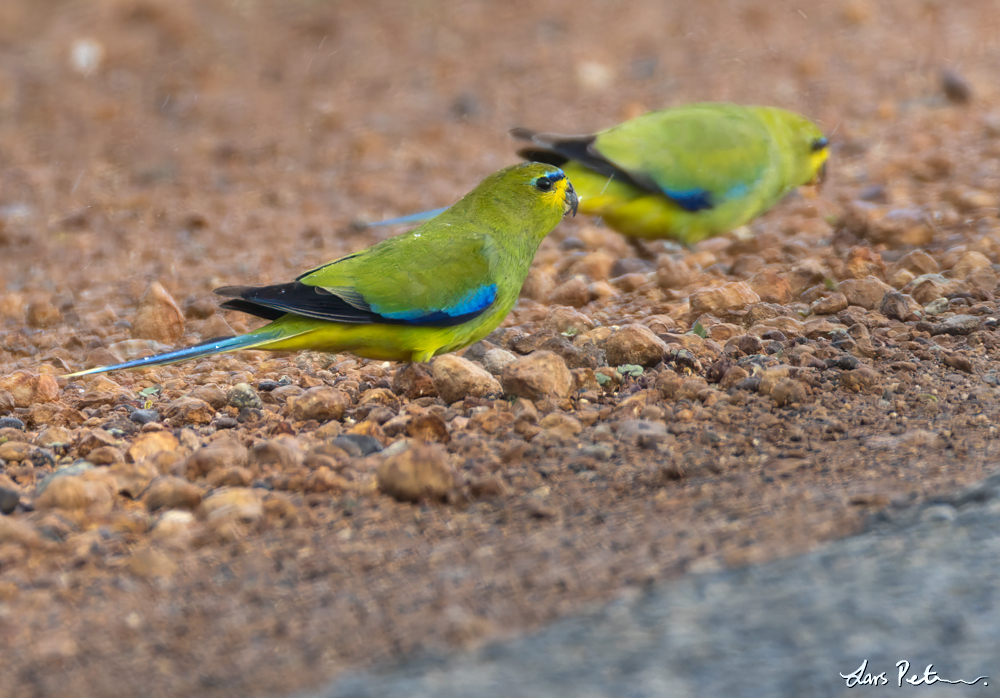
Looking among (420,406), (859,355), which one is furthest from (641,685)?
(859,355)

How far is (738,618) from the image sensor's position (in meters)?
1.94

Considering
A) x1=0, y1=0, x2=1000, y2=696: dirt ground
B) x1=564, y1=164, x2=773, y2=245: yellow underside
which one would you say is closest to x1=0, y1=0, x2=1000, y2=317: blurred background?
x1=0, y1=0, x2=1000, y2=696: dirt ground

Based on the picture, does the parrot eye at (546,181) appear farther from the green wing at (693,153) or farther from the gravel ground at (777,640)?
the gravel ground at (777,640)

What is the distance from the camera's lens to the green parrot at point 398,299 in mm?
3187

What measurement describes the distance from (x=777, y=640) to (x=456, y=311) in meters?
1.72

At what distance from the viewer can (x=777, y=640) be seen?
1.89 meters

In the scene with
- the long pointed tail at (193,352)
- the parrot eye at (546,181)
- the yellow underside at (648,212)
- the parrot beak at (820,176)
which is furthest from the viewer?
Result: the parrot beak at (820,176)

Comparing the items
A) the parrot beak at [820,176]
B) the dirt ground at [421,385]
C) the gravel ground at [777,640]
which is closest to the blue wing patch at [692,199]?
the dirt ground at [421,385]

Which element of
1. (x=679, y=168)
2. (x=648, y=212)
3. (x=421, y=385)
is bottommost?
(x=421, y=385)

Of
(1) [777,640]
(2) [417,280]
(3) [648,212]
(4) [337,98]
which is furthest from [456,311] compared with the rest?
(4) [337,98]

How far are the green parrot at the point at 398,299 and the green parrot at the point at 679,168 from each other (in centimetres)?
135

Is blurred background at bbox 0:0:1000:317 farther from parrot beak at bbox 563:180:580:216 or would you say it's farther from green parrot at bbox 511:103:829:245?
parrot beak at bbox 563:180:580:216

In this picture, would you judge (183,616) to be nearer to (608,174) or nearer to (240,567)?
(240,567)

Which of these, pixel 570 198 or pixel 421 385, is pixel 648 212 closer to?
pixel 570 198
